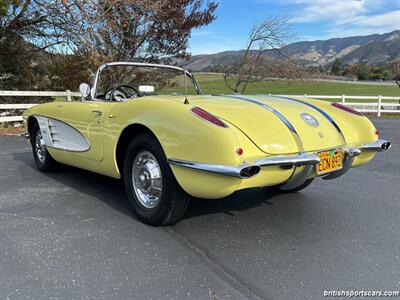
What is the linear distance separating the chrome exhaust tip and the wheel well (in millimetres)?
896

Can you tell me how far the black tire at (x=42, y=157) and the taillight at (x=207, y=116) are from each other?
298 cm

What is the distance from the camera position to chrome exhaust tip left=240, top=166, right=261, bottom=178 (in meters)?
2.77

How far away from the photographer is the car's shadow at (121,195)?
3.95 meters

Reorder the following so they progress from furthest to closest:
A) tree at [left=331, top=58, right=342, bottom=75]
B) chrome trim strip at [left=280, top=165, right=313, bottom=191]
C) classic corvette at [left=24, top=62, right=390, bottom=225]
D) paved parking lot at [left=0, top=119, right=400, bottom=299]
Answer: tree at [left=331, top=58, right=342, bottom=75], chrome trim strip at [left=280, top=165, right=313, bottom=191], classic corvette at [left=24, top=62, right=390, bottom=225], paved parking lot at [left=0, top=119, right=400, bottom=299]

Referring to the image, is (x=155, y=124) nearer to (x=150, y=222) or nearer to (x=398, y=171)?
(x=150, y=222)

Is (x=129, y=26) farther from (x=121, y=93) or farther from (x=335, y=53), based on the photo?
(x=335, y=53)

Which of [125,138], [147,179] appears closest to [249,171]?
[147,179]

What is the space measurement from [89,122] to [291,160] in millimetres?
2118

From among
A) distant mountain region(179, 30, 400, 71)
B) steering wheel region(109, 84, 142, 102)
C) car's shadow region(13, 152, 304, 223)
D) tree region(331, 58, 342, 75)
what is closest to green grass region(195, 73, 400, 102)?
steering wheel region(109, 84, 142, 102)

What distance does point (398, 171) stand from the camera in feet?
19.3

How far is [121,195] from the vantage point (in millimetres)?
4445

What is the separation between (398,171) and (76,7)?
32.5 ft

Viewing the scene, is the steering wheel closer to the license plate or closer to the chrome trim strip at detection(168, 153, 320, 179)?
the chrome trim strip at detection(168, 153, 320, 179)

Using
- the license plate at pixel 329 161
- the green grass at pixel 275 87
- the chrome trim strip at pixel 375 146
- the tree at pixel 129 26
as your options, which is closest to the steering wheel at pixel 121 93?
the green grass at pixel 275 87
